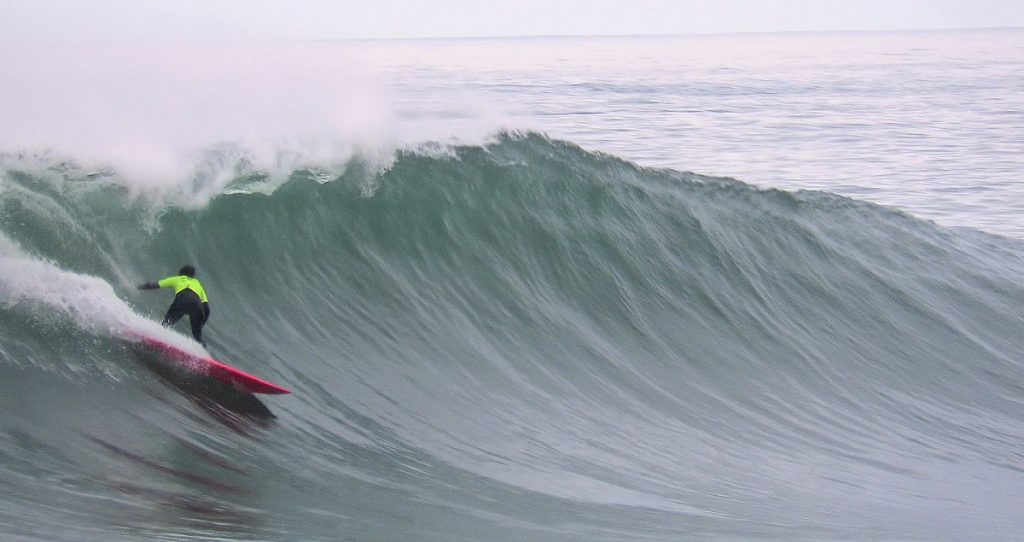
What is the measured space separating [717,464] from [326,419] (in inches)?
118

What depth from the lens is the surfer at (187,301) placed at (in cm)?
805

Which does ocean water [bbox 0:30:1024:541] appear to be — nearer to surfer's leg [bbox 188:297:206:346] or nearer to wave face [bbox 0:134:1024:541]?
wave face [bbox 0:134:1024:541]

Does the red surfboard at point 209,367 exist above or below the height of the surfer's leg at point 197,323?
below

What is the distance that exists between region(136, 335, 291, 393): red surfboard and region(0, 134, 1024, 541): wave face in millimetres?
161

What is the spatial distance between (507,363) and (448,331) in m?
0.65

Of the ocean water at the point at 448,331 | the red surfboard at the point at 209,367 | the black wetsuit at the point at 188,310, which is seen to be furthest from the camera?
the black wetsuit at the point at 188,310

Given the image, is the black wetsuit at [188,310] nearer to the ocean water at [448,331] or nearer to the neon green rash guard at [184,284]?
the neon green rash guard at [184,284]

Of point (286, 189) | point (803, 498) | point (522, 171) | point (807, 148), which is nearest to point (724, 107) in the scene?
point (807, 148)

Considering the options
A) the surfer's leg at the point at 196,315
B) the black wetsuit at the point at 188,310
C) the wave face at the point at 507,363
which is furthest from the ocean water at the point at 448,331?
the surfer's leg at the point at 196,315

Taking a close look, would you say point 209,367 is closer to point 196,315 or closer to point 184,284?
point 196,315

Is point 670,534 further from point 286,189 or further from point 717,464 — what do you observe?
point 286,189

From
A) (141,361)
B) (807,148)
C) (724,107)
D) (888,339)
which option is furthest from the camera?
(724,107)

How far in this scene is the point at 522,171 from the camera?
534 inches

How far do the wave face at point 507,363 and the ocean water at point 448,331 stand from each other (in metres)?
0.03
